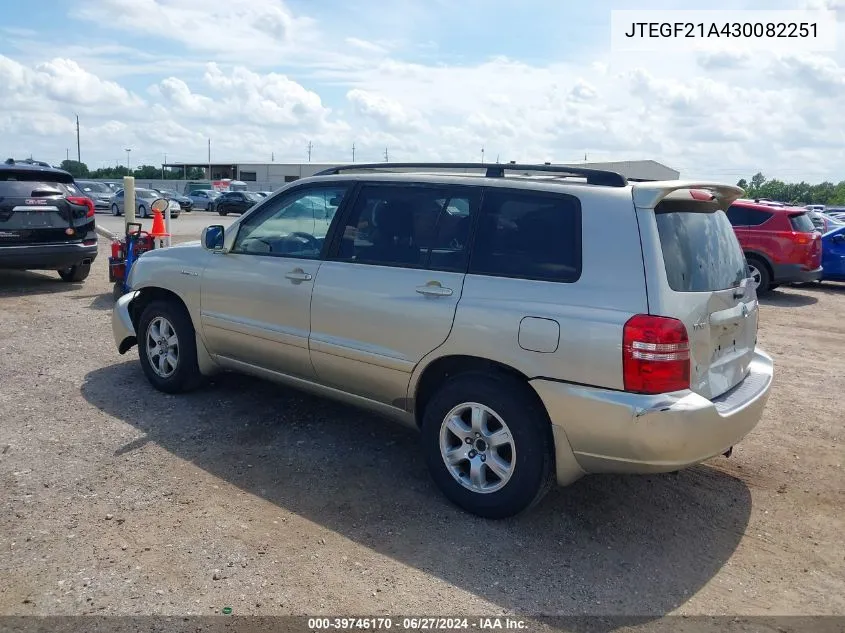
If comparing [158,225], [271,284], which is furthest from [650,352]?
[158,225]

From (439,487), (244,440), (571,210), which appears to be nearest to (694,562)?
(439,487)

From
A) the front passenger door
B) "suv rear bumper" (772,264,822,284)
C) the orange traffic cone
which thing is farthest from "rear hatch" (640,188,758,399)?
"suv rear bumper" (772,264,822,284)

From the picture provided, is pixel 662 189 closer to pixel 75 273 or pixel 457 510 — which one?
pixel 457 510

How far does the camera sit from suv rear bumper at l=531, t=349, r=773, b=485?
3439mm

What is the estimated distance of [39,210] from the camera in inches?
395

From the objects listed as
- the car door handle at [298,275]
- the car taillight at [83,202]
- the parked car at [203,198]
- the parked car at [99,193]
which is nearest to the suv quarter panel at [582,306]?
the car door handle at [298,275]

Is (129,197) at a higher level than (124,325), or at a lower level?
higher

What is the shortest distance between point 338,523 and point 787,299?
1173 cm

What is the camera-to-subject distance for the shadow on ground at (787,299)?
41.4ft

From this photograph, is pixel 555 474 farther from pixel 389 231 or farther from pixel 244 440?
pixel 244 440

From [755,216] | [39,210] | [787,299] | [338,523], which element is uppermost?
[755,216]

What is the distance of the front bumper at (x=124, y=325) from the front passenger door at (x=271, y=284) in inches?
41.6

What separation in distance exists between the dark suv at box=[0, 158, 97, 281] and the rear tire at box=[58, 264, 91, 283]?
467 mm

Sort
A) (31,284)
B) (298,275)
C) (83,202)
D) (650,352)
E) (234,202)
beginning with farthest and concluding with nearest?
(234,202) → (31,284) → (83,202) → (298,275) → (650,352)
